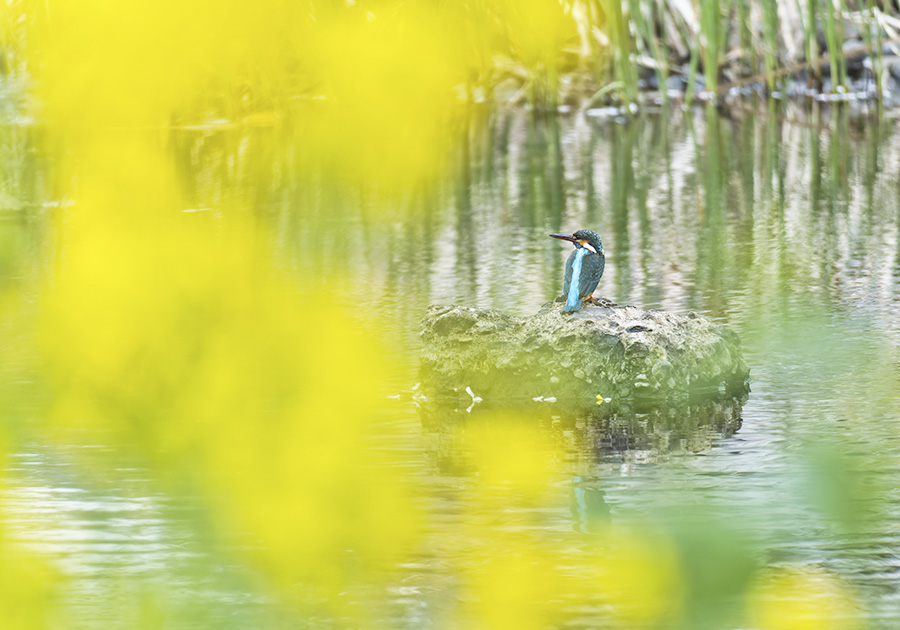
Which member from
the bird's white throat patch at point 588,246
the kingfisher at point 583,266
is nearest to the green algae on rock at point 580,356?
the kingfisher at point 583,266

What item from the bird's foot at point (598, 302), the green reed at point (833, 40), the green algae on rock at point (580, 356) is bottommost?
the green algae on rock at point (580, 356)

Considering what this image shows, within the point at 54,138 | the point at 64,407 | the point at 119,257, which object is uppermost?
the point at 54,138

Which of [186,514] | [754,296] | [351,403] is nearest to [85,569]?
[351,403]

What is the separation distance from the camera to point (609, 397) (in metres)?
5.38

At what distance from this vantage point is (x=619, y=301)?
7000 mm

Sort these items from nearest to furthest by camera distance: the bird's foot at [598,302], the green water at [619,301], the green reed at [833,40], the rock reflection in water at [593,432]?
the green water at [619,301] < the rock reflection in water at [593,432] < the bird's foot at [598,302] < the green reed at [833,40]

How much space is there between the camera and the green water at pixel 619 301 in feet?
4.83

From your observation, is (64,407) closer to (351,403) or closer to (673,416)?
(351,403)

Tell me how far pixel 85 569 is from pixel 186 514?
3.68 feet

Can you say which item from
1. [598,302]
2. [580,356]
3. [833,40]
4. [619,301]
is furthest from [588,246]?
[833,40]

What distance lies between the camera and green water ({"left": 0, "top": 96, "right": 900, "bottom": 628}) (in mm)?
1473

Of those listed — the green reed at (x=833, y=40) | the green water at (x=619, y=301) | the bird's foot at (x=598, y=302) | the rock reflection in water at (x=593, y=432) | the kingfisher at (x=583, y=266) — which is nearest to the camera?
the green water at (x=619, y=301)

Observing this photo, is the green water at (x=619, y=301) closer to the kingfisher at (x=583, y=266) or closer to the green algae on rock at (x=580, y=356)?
the green algae on rock at (x=580, y=356)

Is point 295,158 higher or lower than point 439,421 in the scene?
higher
